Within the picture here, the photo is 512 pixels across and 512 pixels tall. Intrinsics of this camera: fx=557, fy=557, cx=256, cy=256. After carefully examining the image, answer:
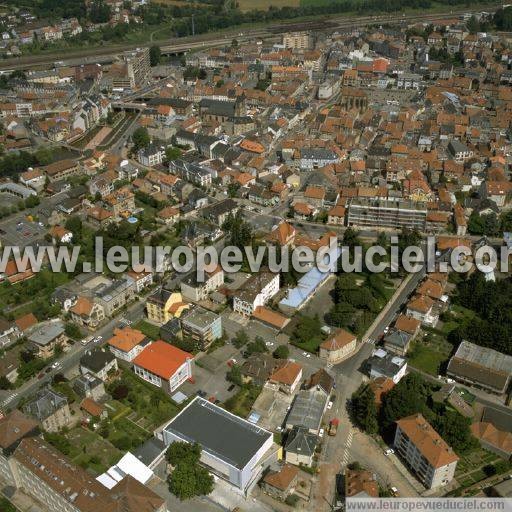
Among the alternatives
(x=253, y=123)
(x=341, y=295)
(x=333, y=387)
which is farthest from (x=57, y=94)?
(x=333, y=387)

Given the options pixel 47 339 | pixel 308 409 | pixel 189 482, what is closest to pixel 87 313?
pixel 47 339

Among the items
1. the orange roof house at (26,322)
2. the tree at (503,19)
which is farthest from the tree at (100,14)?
the orange roof house at (26,322)

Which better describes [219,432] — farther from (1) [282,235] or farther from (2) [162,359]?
(1) [282,235]

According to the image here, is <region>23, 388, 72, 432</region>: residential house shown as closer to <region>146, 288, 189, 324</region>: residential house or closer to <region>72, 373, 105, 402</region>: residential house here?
<region>72, 373, 105, 402</region>: residential house

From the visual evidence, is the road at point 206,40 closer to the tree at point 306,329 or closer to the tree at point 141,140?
the tree at point 141,140

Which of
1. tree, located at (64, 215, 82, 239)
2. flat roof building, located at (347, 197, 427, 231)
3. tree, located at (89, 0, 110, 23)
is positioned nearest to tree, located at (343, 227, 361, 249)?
flat roof building, located at (347, 197, 427, 231)

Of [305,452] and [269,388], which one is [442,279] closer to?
[269,388]
